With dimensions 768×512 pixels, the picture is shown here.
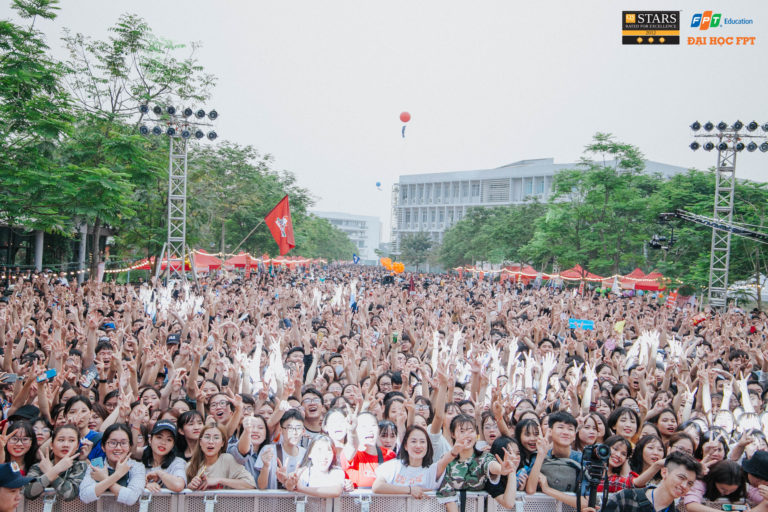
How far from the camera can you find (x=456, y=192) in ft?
303

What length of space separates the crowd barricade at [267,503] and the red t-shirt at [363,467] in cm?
22

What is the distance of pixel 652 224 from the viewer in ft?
97.6

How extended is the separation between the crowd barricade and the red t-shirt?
0.22m

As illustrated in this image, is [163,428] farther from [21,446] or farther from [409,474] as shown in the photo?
[409,474]

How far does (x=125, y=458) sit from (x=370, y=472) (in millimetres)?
1564

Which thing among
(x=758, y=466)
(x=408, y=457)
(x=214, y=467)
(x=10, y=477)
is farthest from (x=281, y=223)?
(x=758, y=466)

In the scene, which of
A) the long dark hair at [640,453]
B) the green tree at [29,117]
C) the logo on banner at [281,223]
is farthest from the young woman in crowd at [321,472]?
the logo on banner at [281,223]

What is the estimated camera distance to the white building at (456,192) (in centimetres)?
7950

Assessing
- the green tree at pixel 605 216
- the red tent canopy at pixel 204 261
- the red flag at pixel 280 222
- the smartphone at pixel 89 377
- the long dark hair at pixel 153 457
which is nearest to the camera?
the long dark hair at pixel 153 457

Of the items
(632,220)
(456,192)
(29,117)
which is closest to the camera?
(29,117)

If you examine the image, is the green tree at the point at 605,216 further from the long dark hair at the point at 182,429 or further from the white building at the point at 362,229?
the white building at the point at 362,229

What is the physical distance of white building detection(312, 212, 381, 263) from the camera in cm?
15375

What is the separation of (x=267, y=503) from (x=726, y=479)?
2759 millimetres

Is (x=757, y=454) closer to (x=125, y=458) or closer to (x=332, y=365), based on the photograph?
(x=125, y=458)
